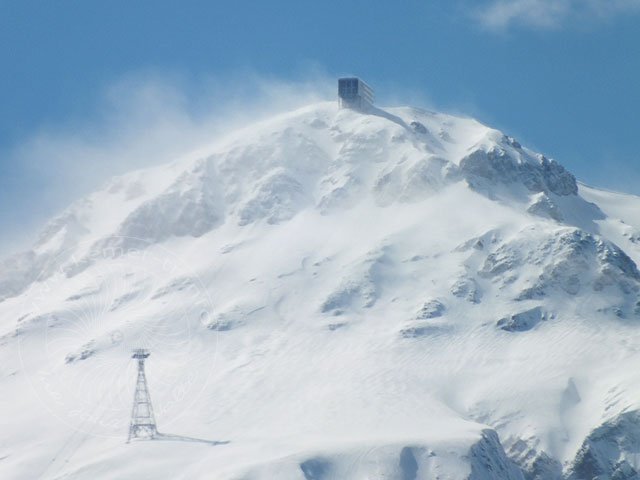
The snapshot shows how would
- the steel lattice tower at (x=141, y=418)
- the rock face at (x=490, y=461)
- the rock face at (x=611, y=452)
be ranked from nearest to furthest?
1. the rock face at (x=490, y=461)
2. the rock face at (x=611, y=452)
3. the steel lattice tower at (x=141, y=418)

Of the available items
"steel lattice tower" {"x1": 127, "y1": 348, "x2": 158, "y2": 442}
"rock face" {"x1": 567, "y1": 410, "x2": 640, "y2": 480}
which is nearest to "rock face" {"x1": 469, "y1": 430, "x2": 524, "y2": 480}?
"rock face" {"x1": 567, "y1": 410, "x2": 640, "y2": 480}

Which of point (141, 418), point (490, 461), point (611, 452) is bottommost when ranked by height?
point (490, 461)

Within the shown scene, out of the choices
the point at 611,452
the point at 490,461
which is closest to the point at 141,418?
the point at 490,461

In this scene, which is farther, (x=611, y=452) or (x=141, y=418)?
(x=141, y=418)

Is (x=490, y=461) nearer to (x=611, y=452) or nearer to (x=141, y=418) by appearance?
(x=611, y=452)

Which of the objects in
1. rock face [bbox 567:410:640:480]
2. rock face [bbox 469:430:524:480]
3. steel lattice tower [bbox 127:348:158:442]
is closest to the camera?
rock face [bbox 469:430:524:480]

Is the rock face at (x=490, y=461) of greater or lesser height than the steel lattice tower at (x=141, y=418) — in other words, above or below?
below

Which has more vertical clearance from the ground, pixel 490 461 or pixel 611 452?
pixel 611 452

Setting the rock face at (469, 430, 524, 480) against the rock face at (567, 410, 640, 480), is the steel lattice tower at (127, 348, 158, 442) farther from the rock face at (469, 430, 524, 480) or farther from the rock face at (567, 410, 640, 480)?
the rock face at (567, 410, 640, 480)

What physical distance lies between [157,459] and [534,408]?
5607 centimetres

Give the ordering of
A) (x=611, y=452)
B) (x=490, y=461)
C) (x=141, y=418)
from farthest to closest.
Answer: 1. (x=141, y=418)
2. (x=611, y=452)
3. (x=490, y=461)

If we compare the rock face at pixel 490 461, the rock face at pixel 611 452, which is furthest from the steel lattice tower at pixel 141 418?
the rock face at pixel 611 452

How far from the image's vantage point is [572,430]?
184 meters

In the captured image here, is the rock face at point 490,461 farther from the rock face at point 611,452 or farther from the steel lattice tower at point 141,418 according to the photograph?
the steel lattice tower at point 141,418
